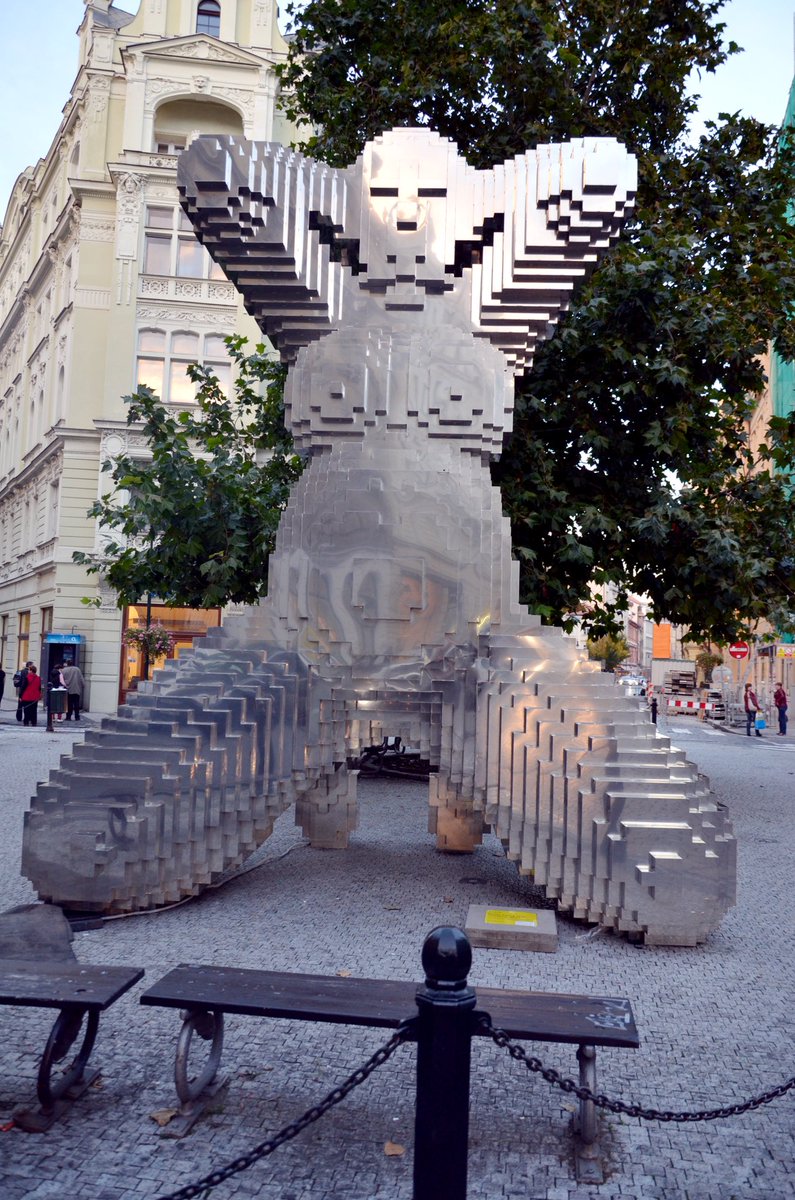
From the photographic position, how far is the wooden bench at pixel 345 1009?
3559 millimetres

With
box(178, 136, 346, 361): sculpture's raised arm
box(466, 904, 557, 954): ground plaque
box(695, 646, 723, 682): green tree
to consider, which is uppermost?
box(178, 136, 346, 361): sculpture's raised arm

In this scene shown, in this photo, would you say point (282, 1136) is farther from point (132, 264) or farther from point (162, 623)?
point (132, 264)

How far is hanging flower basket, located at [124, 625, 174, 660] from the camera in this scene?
26.5 meters

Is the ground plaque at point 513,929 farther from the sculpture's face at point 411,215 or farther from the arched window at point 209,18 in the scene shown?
the arched window at point 209,18

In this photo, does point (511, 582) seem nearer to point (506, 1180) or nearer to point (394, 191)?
point (394, 191)

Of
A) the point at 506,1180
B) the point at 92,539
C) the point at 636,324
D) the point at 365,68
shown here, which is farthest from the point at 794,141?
the point at 92,539

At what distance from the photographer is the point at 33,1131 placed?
3.65 m

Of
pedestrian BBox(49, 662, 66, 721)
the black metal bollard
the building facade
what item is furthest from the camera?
the building facade

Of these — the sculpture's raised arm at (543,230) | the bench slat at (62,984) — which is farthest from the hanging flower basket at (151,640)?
the bench slat at (62,984)

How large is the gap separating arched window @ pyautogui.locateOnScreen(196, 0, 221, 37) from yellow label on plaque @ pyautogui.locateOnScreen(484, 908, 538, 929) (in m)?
31.7

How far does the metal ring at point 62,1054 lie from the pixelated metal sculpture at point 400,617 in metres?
2.17

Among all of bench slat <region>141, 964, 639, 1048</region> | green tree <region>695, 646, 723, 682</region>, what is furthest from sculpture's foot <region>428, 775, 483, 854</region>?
green tree <region>695, 646, 723, 682</region>

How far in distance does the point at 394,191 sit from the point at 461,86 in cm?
659

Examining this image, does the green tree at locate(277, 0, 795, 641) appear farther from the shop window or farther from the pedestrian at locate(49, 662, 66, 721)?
the shop window
